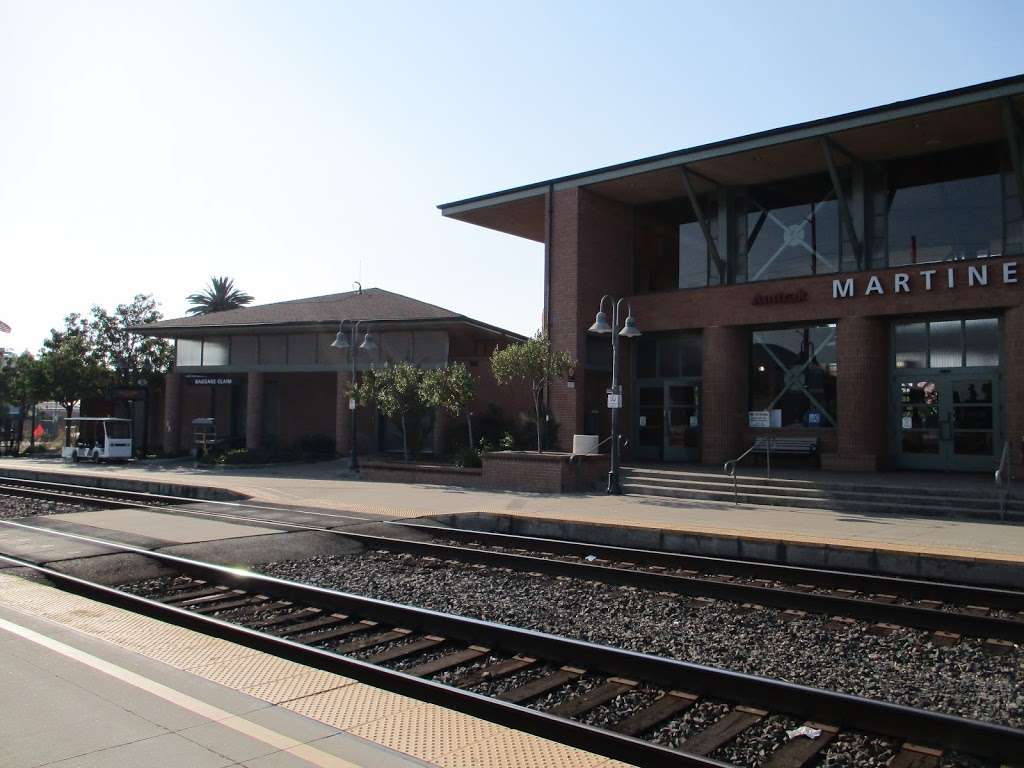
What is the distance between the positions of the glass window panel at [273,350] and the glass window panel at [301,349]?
0.83 ft

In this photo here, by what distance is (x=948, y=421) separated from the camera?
21359 millimetres

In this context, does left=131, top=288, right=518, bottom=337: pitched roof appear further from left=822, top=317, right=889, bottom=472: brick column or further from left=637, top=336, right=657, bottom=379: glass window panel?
left=822, top=317, right=889, bottom=472: brick column

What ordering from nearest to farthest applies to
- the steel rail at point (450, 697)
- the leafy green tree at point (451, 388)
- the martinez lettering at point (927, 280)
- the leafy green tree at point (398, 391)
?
the steel rail at point (450, 697), the martinez lettering at point (927, 280), the leafy green tree at point (451, 388), the leafy green tree at point (398, 391)

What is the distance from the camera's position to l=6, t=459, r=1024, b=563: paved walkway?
12.1m

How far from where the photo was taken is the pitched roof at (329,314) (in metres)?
31.8

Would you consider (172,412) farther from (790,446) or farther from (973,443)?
(973,443)

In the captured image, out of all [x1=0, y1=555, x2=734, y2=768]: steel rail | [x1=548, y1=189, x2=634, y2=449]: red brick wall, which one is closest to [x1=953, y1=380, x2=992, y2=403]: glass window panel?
[x1=548, y1=189, x2=634, y2=449]: red brick wall

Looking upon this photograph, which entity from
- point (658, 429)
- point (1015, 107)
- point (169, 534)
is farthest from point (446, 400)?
point (1015, 107)

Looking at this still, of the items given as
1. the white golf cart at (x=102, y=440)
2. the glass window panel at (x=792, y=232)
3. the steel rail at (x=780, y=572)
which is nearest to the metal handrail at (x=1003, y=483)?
the steel rail at (x=780, y=572)

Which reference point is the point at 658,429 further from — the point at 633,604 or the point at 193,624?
the point at 193,624

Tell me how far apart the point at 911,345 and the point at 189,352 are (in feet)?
93.2

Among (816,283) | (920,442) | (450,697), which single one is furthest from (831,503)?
(450,697)

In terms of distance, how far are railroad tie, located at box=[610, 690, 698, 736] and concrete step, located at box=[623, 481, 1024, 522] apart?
12.3 metres

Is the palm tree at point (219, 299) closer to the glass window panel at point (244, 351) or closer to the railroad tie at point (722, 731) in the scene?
the glass window panel at point (244, 351)
